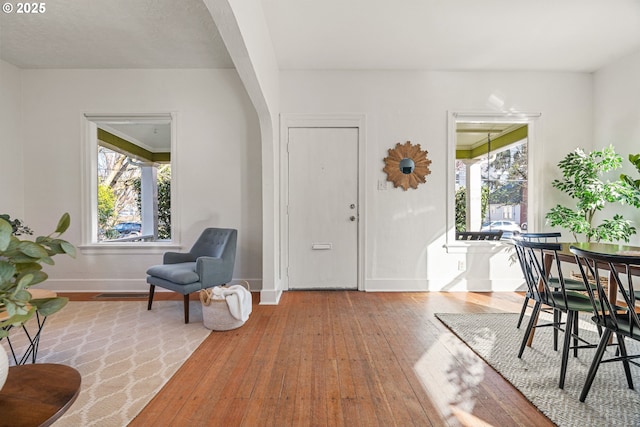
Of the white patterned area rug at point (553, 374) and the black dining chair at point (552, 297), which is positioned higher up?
the black dining chair at point (552, 297)

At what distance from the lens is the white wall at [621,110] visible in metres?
3.33

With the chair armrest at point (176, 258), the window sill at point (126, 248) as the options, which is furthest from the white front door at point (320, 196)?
the window sill at point (126, 248)

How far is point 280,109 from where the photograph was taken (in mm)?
3762

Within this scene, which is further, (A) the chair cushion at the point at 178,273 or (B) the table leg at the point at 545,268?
(A) the chair cushion at the point at 178,273

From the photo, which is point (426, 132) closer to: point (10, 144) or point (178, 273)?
point (178, 273)

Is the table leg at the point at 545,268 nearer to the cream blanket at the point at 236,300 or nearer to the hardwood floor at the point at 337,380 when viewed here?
the hardwood floor at the point at 337,380

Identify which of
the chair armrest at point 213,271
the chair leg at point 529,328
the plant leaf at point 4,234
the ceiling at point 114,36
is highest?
the ceiling at point 114,36

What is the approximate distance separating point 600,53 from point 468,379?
393 cm

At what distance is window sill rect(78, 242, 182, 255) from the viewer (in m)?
3.78

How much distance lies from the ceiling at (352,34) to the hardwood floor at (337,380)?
2821 mm

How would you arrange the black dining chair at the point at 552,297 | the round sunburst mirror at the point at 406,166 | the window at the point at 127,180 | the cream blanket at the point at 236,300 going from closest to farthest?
the black dining chair at the point at 552,297, the cream blanket at the point at 236,300, the round sunburst mirror at the point at 406,166, the window at the point at 127,180

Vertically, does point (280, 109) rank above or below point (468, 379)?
above

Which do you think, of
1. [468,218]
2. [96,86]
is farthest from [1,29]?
[468,218]

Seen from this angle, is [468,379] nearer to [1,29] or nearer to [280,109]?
[280,109]
